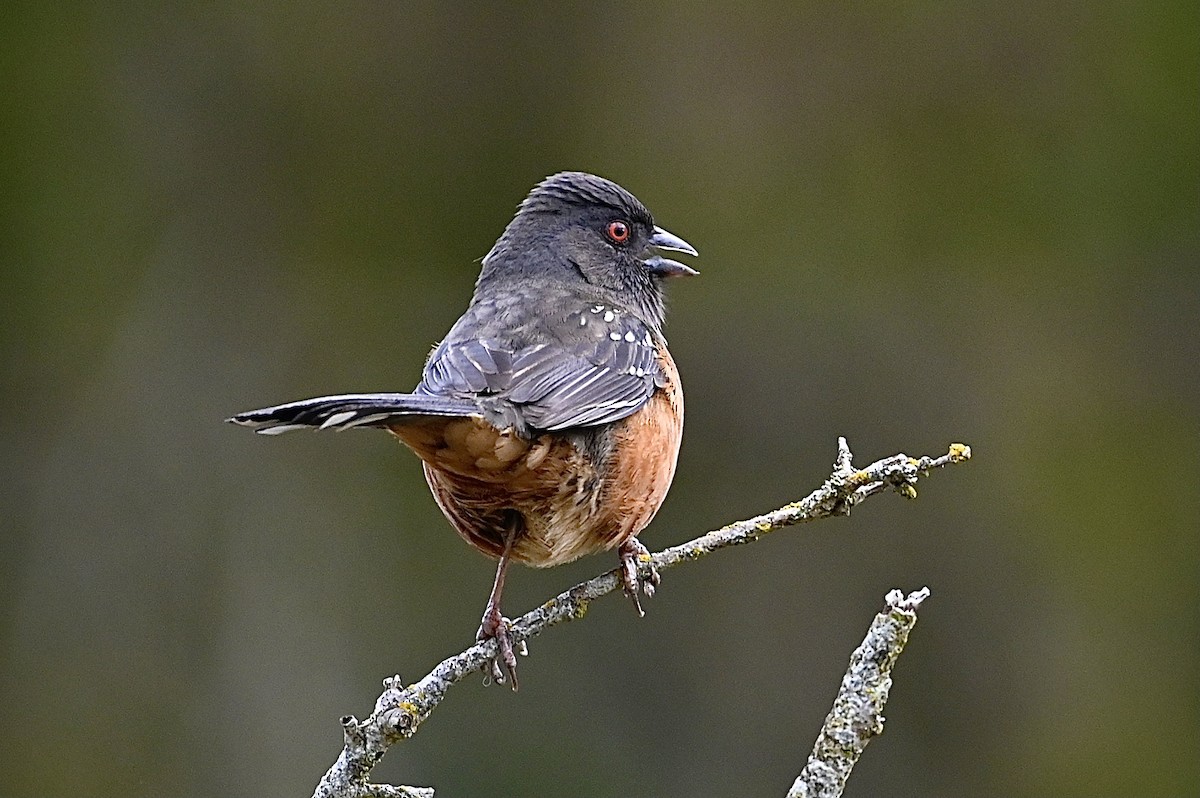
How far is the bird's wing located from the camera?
8.89 feet

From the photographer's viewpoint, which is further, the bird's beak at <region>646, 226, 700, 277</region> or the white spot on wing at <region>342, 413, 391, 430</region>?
the bird's beak at <region>646, 226, 700, 277</region>

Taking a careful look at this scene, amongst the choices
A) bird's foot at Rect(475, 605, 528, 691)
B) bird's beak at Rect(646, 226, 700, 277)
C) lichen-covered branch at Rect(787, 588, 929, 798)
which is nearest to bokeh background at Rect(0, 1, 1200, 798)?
bird's beak at Rect(646, 226, 700, 277)

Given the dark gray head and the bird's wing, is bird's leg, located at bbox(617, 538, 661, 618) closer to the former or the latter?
the bird's wing

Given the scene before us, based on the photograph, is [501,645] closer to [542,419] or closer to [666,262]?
[542,419]

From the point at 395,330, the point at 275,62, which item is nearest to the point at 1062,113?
the point at 395,330

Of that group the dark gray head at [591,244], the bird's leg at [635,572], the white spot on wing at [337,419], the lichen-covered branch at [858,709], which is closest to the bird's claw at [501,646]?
the bird's leg at [635,572]

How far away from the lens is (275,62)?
5551 mm

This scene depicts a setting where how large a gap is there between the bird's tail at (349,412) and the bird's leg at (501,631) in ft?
1.58

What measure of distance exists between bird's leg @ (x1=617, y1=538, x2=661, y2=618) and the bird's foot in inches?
10.0

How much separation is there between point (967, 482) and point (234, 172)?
129 inches

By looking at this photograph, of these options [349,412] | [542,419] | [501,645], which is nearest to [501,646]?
[501,645]

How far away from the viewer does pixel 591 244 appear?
375 cm

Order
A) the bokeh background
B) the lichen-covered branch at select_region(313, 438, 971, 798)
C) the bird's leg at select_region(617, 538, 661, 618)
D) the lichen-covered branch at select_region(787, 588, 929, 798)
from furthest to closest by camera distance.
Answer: the bokeh background, the bird's leg at select_region(617, 538, 661, 618), the lichen-covered branch at select_region(313, 438, 971, 798), the lichen-covered branch at select_region(787, 588, 929, 798)

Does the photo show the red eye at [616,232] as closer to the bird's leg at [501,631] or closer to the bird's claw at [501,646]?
the bird's leg at [501,631]
